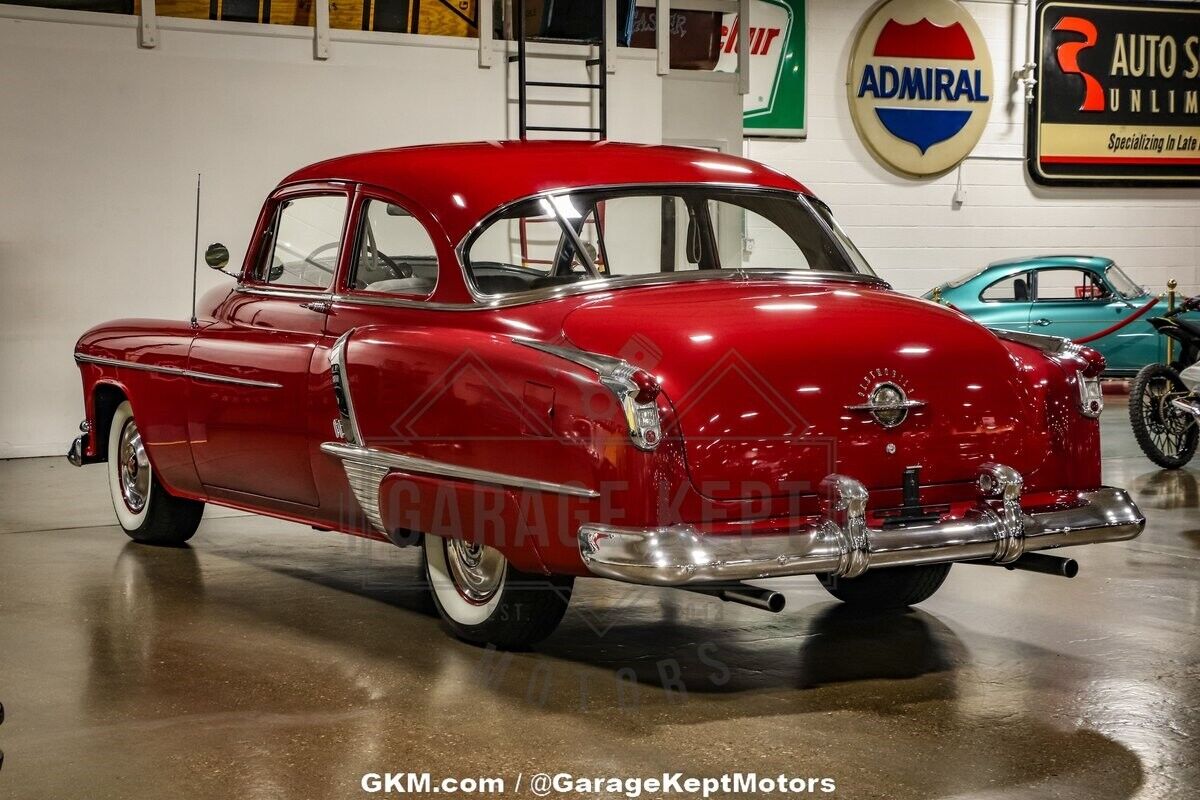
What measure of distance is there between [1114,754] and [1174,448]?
6.57m

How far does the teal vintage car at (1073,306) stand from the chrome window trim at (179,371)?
9.78 m

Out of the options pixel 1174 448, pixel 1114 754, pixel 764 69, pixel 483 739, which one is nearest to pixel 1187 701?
pixel 1114 754

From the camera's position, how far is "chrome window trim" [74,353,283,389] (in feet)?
19.1

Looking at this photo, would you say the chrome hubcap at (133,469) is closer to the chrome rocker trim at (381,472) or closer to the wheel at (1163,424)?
the chrome rocker trim at (381,472)

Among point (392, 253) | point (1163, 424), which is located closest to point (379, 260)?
point (392, 253)

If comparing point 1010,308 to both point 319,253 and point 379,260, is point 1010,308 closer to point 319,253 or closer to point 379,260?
point 319,253

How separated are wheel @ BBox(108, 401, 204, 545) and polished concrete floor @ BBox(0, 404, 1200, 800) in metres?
0.36

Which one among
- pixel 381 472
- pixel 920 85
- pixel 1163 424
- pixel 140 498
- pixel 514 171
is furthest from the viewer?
pixel 920 85

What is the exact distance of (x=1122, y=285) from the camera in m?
15.5

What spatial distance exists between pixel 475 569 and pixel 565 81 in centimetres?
832

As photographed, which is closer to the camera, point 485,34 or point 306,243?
point 306,243

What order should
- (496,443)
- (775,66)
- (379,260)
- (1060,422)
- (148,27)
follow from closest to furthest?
(496,443)
(1060,422)
(379,260)
(148,27)
(775,66)

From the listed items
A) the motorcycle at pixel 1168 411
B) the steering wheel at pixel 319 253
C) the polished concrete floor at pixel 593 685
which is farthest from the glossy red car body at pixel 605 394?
the motorcycle at pixel 1168 411

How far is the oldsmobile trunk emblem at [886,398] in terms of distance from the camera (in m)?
4.61
